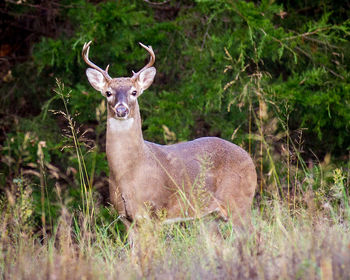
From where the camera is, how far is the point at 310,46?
8695 millimetres

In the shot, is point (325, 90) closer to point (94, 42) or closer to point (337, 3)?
point (337, 3)

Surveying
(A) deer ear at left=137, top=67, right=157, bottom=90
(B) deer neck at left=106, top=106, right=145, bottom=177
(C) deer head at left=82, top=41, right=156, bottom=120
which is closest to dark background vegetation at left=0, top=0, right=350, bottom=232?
(A) deer ear at left=137, top=67, right=157, bottom=90

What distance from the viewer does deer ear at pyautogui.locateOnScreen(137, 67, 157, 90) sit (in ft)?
20.4

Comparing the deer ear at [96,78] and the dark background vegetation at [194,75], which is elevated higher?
the deer ear at [96,78]

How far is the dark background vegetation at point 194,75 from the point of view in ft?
25.5

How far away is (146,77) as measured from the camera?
6.29 m

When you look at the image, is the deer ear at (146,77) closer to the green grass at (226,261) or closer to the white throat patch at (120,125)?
the white throat patch at (120,125)

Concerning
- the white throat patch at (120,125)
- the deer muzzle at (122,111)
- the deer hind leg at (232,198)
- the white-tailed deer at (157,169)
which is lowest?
the deer hind leg at (232,198)

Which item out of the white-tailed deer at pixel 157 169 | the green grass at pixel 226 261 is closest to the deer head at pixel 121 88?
the white-tailed deer at pixel 157 169

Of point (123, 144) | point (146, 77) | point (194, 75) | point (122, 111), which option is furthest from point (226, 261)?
point (194, 75)

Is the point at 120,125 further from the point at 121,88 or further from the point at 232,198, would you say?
the point at 232,198

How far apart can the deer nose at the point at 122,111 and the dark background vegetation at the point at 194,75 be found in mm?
1833

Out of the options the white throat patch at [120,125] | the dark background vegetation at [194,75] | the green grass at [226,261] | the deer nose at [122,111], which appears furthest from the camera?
the dark background vegetation at [194,75]

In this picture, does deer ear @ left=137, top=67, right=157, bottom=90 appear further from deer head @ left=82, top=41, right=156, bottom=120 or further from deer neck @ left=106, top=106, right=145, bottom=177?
deer neck @ left=106, top=106, right=145, bottom=177
